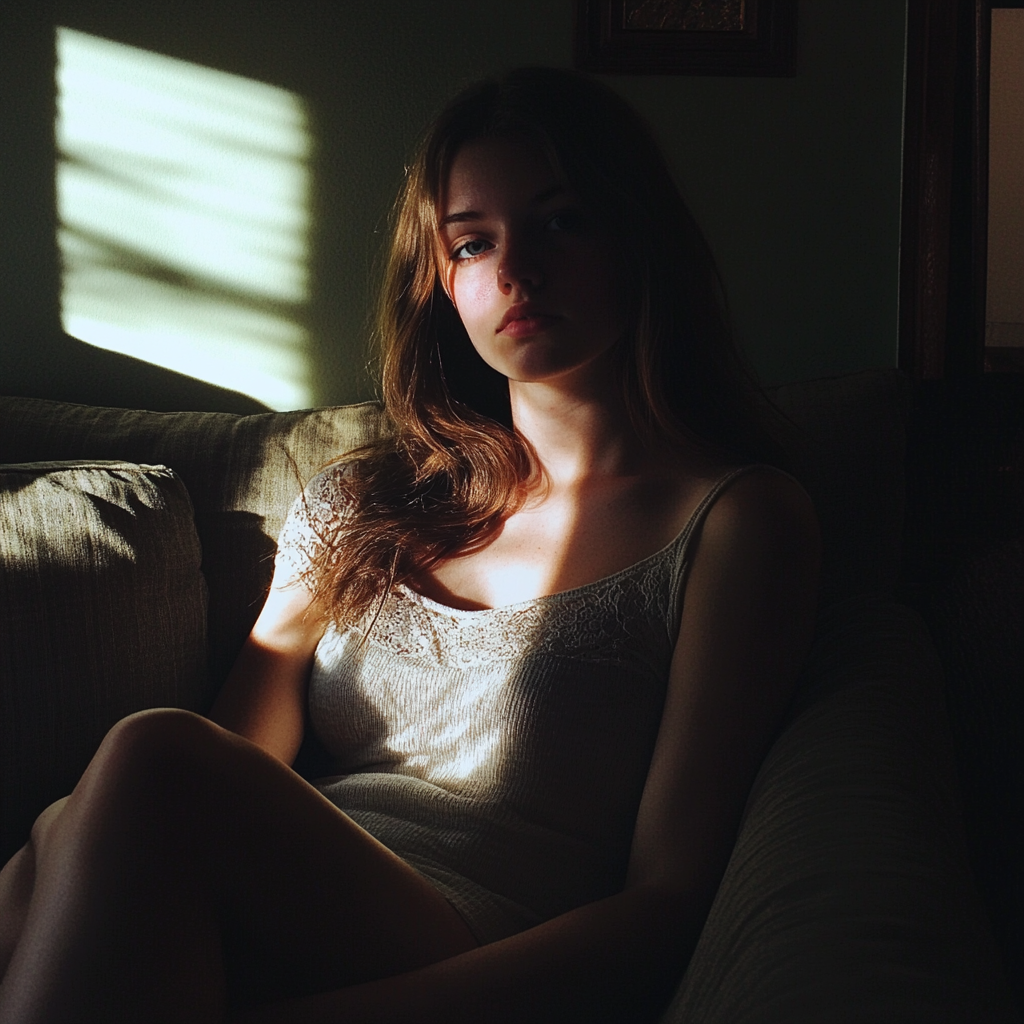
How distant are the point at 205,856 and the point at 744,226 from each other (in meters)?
1.40

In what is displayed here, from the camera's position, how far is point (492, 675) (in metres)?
1.10

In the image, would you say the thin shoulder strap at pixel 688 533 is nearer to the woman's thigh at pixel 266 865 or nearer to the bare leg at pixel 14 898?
the woman's thigh at pixel 266 865

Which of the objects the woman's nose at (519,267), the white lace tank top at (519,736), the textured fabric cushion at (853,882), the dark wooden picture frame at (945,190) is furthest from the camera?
the dark wooden picture frame at (945,190)

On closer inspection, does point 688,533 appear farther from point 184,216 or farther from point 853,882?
point 184,216

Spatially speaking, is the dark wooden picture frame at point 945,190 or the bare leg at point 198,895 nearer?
the bare leg at point 198,895

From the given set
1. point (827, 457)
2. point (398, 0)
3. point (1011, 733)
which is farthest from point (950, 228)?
point (398, 0)

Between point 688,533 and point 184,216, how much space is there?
45.4 inches

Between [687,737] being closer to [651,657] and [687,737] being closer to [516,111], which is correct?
[651,657]

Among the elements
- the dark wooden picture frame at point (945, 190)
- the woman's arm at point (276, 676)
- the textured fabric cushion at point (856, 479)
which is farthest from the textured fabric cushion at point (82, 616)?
the dark wooden picture frame at point (945, 190)

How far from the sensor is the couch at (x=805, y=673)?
0.62 meters

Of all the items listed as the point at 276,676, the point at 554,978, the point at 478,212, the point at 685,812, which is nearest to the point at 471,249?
the point at 478,212

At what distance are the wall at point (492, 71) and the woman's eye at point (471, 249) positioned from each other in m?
0.53

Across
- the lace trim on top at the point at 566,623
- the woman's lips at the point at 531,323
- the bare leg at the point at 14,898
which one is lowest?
the bare leg at the point at 14,898

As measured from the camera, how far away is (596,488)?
126 centimetres
